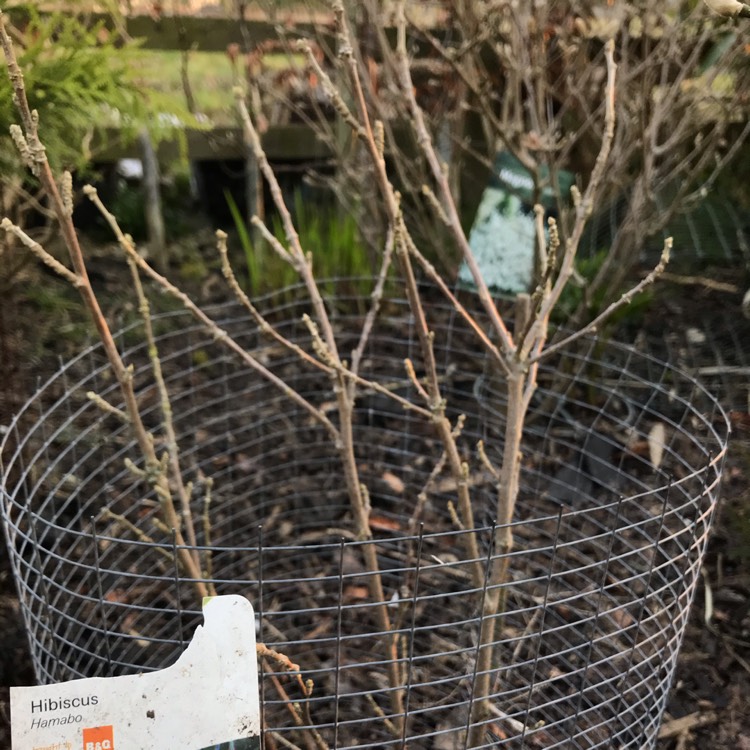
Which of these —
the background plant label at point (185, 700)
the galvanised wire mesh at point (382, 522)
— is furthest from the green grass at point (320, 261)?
the background plant label at point (185, 700)

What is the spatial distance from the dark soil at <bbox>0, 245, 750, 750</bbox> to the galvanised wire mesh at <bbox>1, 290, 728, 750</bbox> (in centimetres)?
7

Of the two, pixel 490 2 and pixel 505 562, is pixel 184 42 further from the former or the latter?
pixel 505 562

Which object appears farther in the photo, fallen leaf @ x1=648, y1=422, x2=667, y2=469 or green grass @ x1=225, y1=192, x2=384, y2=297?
green grass @ x1=225, y1=192, x2=384, y2=297

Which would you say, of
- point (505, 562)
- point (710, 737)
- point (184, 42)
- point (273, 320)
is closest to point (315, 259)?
point (273, 320)

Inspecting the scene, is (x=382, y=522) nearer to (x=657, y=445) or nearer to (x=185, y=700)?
(x=657, y=445)

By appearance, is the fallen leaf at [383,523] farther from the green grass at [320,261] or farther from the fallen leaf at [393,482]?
the green grass at [320,261]

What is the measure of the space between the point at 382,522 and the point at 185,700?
113cm

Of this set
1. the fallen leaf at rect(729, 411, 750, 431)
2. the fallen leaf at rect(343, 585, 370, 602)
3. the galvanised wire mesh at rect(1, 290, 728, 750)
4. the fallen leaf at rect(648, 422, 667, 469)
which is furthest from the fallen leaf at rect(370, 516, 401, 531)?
the fallen leaf at rect(729, 411, 750, 431)

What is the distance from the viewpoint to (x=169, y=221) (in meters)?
3.30

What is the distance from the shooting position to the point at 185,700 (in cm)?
87

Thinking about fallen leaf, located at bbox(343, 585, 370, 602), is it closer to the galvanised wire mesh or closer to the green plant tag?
the galvanised wire mesh

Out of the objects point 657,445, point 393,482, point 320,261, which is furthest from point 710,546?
point 320,261

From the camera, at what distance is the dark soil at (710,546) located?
4.93ft

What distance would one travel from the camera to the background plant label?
0.85m
